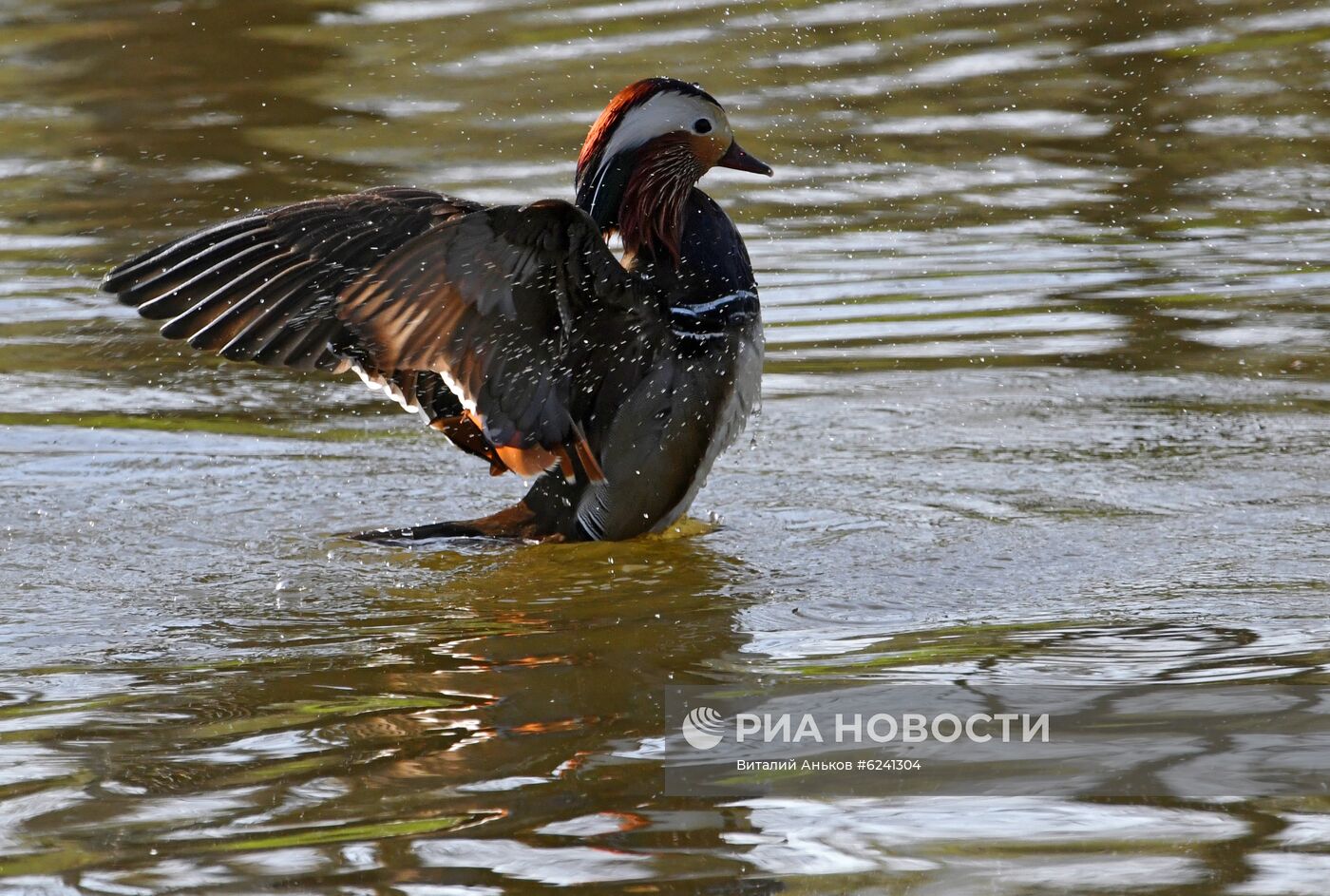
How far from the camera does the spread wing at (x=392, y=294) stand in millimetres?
5309

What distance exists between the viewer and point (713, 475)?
685cm

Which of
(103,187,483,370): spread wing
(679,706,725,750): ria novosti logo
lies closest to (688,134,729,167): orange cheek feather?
(103,187,483,370): spread wing

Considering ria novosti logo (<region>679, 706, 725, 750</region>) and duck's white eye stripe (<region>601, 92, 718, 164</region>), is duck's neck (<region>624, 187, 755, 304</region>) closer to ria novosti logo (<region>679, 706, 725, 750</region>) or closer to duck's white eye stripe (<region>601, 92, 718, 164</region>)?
duck's white eye stripe (<region>601, 92, 718, 164</region>)

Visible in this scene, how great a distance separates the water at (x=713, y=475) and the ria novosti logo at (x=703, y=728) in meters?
0.13

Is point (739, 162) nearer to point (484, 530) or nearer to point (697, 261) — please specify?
point (697, 261)

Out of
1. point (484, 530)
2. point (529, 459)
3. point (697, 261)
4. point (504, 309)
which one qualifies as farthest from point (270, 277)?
point (697, 261)

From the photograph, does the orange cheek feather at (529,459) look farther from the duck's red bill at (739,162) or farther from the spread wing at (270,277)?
the duck's red bill at (739,162)

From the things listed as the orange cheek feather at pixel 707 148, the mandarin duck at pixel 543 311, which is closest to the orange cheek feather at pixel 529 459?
the mandarin duck at pixel 543 311

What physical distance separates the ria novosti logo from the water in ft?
0.43

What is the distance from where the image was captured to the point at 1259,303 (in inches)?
318

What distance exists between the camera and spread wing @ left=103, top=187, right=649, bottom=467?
531 cm

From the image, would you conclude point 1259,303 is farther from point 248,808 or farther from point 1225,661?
point 248,808

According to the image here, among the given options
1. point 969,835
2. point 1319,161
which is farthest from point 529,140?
point 969,835

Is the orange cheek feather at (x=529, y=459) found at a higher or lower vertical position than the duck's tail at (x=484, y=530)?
higher
